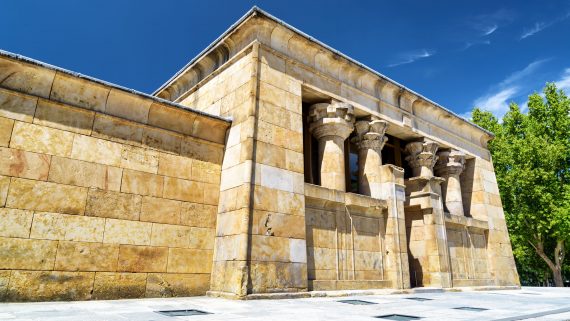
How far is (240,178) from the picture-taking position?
8539mm

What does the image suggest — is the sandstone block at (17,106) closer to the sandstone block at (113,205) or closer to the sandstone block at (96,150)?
the sandstone block at (96,150)

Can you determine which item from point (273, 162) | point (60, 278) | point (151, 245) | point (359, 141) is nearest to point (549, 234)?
point (359, 141)

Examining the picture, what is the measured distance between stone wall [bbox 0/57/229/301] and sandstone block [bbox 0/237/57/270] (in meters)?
0.02

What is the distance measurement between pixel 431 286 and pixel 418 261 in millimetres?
852

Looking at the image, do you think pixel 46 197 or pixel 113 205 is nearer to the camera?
pixel 46 197

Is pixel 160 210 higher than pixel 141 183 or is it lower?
lower

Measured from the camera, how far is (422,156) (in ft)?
46.3

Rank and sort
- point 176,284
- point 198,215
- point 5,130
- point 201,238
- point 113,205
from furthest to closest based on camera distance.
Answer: point 198,215
point 201,238
point 176,284
point 113,205
point 5,130

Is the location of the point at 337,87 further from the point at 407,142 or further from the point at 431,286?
the point at 431,286

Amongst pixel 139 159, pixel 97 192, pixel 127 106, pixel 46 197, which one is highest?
pixel 127 106

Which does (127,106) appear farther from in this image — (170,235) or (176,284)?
(176,284)

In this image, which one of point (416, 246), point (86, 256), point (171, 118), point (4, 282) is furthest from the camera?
point (416, 246)

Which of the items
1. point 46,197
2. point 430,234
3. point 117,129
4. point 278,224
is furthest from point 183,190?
point 430,234

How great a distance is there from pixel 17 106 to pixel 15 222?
6.87 feet
